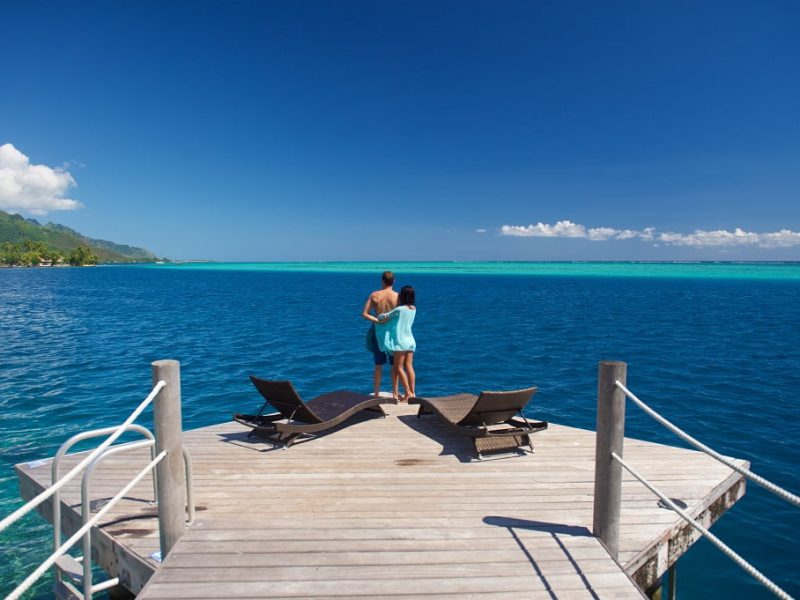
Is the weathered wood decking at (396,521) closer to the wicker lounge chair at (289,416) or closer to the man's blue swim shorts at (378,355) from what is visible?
the wicker lounge chair at (289,416)

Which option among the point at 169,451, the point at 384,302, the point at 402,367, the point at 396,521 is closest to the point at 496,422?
the point at 396,521

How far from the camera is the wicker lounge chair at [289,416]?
5.96m

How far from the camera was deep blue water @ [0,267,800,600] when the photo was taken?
6.88 metres

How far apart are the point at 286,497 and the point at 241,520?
581 mm

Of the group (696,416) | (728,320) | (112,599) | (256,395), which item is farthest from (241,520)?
(728,320)

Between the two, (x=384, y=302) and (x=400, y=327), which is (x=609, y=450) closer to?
(x=400, y=327)

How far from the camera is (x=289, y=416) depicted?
627 cm

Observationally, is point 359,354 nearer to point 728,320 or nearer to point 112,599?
point 112,599

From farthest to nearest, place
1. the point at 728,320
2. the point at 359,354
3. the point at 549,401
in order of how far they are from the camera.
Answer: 1. the point at 728,320
2. the point at 359,354
3. the point at 549,401

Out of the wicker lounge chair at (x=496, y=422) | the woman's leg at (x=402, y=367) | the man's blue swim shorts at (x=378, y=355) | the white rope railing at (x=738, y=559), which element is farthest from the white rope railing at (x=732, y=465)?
the man's blue swim shorts at (x=378, y=355)

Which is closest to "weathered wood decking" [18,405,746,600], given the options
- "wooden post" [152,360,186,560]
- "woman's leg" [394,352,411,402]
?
"wooden post" [152,360,186,560]

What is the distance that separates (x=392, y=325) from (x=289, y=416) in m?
2.41

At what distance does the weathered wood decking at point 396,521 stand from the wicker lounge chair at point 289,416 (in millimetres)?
199

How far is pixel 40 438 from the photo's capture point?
32.0 ft
